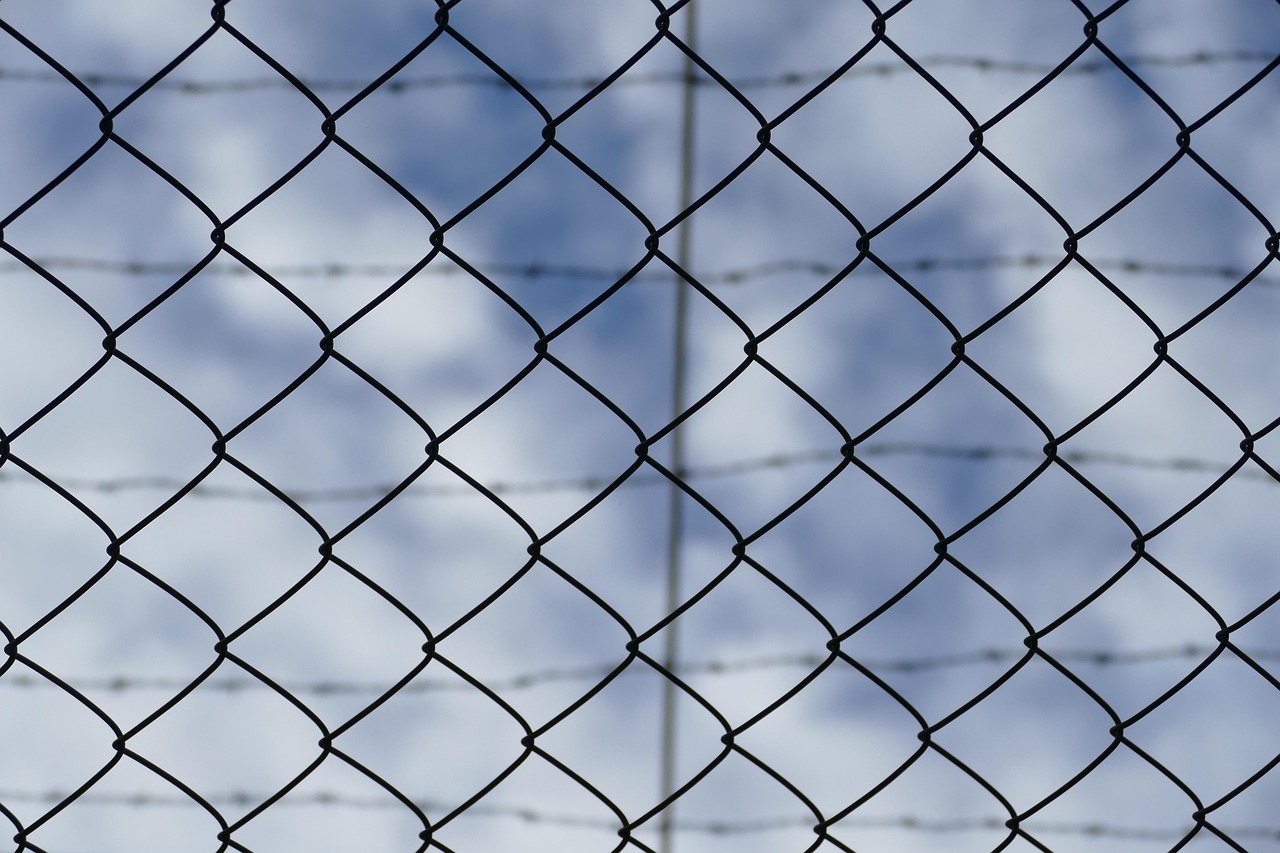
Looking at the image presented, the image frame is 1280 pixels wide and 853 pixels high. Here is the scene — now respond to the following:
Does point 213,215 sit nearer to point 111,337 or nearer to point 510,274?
point 111,337

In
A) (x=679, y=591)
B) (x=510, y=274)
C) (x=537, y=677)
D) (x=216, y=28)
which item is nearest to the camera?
(x=216, y=28)

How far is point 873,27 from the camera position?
90cm

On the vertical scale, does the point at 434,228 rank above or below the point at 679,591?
below

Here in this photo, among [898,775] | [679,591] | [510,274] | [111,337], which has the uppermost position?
[510,274]

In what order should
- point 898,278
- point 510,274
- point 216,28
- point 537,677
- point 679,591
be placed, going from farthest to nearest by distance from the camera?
point 679,591 → point 537,677 → point 510,274 → point 898,278 → point 216,28

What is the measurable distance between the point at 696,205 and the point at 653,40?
103 mm

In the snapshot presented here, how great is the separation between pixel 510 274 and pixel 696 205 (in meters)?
1.24

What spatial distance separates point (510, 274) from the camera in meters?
2.09

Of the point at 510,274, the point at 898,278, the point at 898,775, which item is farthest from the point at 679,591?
the point at 898,278

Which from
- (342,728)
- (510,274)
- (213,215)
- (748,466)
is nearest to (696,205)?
(213,215)

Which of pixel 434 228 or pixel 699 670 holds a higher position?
pixel 699 670

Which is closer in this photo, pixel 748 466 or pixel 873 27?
pixel 873 27

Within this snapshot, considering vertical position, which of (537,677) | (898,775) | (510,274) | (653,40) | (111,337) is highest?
(510,274)

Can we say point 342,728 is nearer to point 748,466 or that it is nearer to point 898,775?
point 898,775
